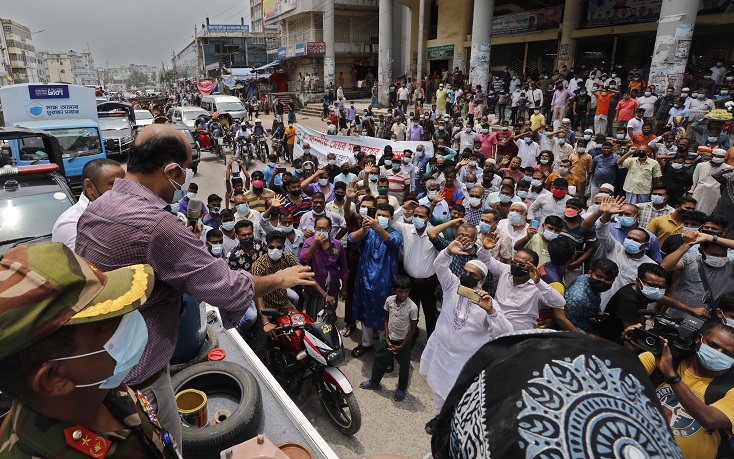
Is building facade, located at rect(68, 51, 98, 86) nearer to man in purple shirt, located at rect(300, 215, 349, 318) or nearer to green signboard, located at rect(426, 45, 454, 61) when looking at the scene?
green signboard, located at rect(426, 45, 454, 61)

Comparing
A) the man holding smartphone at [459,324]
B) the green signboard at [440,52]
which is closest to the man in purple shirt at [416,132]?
the man holding smartphone at [459,324]

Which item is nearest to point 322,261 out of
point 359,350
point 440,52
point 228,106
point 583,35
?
point 359,350

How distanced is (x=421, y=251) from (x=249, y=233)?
6.96ft

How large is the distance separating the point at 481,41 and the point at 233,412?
19469 mm

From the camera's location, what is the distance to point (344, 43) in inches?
1480

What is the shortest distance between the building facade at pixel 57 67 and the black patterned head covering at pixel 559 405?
149m

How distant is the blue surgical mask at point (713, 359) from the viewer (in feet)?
9.02

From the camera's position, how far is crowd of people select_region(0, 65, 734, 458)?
1.93 metres

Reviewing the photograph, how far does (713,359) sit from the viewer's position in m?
2.78

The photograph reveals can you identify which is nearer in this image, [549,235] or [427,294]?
[549,235]

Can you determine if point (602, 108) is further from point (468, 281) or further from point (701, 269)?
point (468, 281)

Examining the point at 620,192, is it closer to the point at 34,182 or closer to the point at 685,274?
the point at 685,274

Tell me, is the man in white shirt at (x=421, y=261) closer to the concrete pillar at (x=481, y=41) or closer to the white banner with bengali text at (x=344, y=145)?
the white banner with bengali text at (x=344, y=145)

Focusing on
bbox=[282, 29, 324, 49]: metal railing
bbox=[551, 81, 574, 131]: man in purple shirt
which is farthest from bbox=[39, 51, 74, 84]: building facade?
bbox=[551, 81, 574, 131]: man in purple shirt
